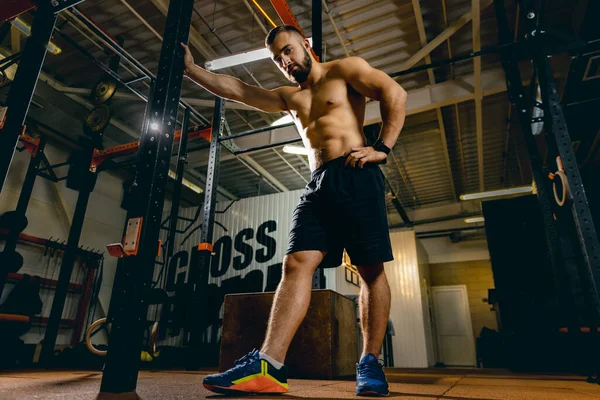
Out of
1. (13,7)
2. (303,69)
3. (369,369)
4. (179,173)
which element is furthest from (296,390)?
(179,173)

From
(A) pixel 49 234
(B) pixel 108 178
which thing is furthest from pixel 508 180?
(A) pixel 49 234

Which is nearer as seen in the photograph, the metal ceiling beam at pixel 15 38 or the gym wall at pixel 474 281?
the metal ceiling beam at pixel 15 38

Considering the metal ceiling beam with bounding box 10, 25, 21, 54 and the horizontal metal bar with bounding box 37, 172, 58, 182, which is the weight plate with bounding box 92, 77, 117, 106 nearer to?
the metal ceiling beam with bounding box 10, 25, 21, 54

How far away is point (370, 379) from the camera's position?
54.7 inches

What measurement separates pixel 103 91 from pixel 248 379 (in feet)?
18.7

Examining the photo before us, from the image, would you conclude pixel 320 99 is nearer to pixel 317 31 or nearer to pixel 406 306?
pixel 317 31

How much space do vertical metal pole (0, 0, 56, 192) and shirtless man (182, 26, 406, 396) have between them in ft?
3.15

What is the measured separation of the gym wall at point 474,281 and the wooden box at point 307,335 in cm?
984

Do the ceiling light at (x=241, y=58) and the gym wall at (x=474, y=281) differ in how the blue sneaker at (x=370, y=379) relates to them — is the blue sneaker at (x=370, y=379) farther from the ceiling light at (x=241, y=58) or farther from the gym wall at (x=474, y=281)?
the gym wall at (x=474, y=281)

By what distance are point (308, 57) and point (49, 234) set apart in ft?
22.1

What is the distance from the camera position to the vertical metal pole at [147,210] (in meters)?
1.16

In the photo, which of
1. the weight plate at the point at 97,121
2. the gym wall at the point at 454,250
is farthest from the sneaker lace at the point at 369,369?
the gym wall at the point at 454,250

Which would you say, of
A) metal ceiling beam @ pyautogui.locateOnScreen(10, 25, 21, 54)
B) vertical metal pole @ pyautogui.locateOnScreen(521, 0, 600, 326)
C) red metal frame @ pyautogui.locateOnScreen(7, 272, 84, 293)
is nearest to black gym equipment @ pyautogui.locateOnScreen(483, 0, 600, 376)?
vertical metal pole @ pyautogui.locateOnScreen(521, 0, 600, 326)

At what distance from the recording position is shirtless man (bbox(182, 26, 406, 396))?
135cm
